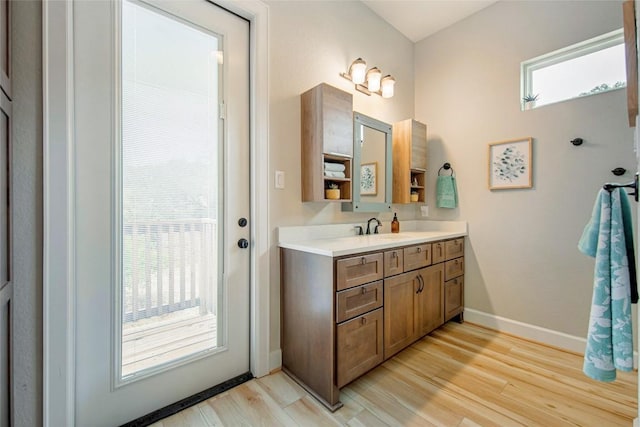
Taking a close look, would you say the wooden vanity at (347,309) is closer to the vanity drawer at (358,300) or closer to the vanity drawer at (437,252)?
the vanity drawer at (358,300)

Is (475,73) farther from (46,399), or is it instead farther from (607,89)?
(46,399)

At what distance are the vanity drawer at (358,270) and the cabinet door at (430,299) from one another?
21.0 inches

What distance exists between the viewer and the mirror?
7.34ft

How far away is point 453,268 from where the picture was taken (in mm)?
2539

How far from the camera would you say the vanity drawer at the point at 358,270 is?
60.4 inches

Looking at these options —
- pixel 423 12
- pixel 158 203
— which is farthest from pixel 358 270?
pixel 423 12

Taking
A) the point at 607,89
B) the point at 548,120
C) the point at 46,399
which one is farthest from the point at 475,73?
the point at 46,399

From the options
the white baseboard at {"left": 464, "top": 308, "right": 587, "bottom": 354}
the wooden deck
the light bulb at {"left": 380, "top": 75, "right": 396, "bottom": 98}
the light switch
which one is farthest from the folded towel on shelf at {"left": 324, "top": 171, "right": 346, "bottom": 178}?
the white baseboard at {"left": 464, "top": 308, "right": 587, "bottom": 354}

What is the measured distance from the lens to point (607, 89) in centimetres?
198

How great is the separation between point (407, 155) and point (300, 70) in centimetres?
126

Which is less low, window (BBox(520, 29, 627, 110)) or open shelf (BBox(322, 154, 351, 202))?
window (BBox(520, 29, 627, 110))

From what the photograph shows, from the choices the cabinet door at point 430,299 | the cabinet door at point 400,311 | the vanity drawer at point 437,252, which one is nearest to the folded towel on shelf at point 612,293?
the cabinet door at point 400,311

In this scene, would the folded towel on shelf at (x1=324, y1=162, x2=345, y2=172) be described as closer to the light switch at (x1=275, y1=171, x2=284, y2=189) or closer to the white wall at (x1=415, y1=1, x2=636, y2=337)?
the light switch at (x1=275, y1=171, x2=284, y2=189)

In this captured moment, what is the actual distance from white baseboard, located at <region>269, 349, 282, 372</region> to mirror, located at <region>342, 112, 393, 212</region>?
1.18 metres
